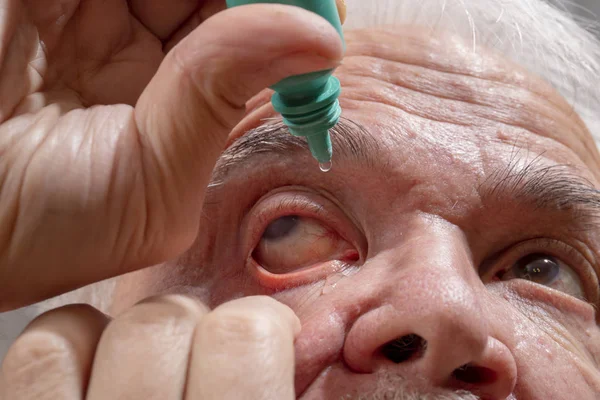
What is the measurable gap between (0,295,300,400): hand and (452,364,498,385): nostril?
8.6 inches

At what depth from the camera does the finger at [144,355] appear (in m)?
0.52

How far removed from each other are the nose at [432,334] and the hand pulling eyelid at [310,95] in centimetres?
22

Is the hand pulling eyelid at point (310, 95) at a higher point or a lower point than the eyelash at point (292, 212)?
higher

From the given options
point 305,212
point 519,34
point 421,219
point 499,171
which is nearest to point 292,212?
point 305,212

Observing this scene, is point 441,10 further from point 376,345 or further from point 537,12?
point 376,345

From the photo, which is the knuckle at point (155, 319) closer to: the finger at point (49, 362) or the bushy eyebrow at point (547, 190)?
the finger at point (49, 362)

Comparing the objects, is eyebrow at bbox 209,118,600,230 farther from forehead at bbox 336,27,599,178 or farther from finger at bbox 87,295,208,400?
finger at bbox 87,295,208,400

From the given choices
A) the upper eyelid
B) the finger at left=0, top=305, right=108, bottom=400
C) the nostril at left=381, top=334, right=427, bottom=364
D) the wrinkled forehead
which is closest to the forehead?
the wrinkled forehead

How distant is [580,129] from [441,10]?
1.08 ft

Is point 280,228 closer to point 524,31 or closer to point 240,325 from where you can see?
point 240,325

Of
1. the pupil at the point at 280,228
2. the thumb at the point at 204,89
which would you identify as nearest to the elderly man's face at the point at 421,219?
the pupil at the point at 280,228

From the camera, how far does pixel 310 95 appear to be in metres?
0.52

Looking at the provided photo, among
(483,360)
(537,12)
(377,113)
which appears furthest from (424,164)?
(537,12)

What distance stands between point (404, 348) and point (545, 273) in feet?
1.20
